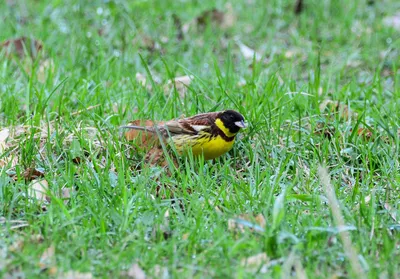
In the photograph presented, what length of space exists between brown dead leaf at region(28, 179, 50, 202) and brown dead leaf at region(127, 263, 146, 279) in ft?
2.70

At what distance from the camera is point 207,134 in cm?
479

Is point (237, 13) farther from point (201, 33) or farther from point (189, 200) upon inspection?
point (189, 200)

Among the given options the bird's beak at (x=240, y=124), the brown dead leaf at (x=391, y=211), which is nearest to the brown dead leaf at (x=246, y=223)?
the brown dead leaf at (x=391, y=211)

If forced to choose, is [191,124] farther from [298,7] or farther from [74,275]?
[298,7]

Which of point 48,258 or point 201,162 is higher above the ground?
point 48,258

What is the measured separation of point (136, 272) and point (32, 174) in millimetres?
1461

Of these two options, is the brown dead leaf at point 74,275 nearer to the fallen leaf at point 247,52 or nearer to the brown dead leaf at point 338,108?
the brown dead leaf at point 338,108

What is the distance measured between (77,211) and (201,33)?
13.4 ft

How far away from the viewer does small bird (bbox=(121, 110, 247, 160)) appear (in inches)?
188

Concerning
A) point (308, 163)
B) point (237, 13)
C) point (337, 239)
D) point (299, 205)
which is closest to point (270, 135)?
point (308, 163)

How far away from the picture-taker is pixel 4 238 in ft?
12.0

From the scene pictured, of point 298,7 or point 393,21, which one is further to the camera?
point 298,7

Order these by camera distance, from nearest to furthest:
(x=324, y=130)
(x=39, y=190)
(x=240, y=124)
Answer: (x=39, y=190) < (x=240, y=124) < (x=324, y=130)

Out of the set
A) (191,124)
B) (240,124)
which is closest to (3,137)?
(191,124)
